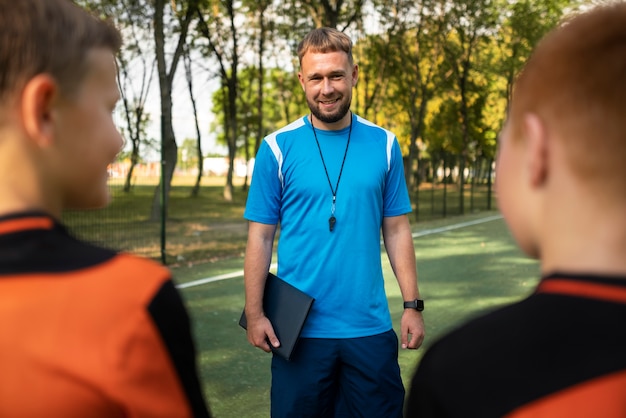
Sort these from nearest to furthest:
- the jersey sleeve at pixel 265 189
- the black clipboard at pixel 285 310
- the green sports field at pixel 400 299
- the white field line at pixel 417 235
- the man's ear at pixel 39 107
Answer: the man's ear at pixel 39 107 → the black clipboard at pixel 285 310 → the jersey sleeve at pixel 265 189 → the green sports field at pixel 400 299 → the white field line at pixel 417 235

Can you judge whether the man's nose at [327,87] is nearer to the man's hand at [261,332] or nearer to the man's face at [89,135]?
the man's hand at [261,332]

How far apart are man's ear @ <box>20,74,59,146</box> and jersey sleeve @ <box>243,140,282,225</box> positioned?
7.60 ft

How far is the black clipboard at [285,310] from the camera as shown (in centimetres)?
322

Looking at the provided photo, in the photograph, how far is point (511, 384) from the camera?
0.96m

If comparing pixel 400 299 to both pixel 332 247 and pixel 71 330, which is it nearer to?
pixel 332 247

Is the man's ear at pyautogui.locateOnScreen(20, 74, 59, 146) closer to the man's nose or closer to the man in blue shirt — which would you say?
the man in blue shirt

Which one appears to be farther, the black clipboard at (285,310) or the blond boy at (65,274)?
the black clipboard at (285,310)

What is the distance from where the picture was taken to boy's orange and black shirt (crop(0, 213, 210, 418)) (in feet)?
3.26

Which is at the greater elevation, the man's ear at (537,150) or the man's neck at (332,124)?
the man's neck at (332,124)

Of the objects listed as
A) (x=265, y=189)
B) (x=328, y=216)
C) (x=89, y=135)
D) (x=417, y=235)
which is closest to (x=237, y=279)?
(x=265, y=189)

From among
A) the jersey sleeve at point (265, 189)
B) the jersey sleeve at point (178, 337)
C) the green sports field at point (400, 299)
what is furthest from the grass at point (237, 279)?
the jersey sleeve at point (178, 337)

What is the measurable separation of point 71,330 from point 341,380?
244 cm

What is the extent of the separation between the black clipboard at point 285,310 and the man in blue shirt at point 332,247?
→ 0.13 ft

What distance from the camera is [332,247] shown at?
331 cm
